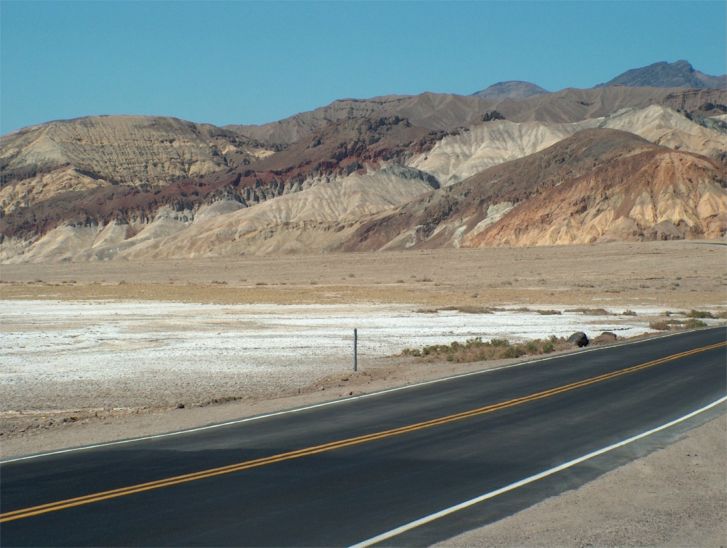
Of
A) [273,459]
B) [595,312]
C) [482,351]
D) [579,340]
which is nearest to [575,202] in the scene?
[595,312]

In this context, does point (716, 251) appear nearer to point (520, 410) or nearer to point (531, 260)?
point (531, 260)

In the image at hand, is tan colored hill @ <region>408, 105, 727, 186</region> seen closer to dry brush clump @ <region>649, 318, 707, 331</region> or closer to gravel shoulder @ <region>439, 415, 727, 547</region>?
dry brush clump @ <region>649, 318, 707, 331</region>

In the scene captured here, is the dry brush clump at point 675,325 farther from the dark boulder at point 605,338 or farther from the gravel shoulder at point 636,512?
the gravel shoulder at point 636,512

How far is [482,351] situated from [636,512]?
16096 millimetres

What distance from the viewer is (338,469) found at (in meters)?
11.5

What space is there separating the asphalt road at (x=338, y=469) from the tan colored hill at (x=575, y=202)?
84556 millimetres

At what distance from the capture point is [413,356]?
1046 inches

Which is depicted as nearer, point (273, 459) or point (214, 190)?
point (273, 459)

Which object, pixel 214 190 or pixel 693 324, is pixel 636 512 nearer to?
pixel 693 324

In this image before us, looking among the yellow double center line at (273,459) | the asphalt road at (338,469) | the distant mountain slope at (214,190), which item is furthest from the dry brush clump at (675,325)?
the distant mountain slope at (214,190)

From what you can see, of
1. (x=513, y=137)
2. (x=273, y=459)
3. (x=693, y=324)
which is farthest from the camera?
(x=513, y=137)

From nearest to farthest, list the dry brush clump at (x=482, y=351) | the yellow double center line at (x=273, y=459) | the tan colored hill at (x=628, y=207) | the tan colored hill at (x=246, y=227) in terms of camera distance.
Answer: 1. the yellow double center line at (x=273, y=459)
2. the dry brush clump at (x=482, y=351)
3. the tan colored hill at (x=628, y=207)
4. the tan colored hill at (x=246, y=227)

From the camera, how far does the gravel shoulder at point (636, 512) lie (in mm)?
8867

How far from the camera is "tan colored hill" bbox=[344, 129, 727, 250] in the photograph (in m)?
99.6
